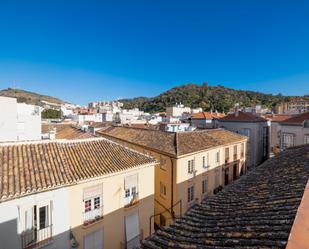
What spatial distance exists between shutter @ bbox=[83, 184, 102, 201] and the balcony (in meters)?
2.22

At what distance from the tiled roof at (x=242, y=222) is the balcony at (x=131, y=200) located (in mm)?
8571

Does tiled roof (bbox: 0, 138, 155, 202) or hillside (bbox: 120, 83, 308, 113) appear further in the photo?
hillside (bbox: 120, 83, 308, 113)

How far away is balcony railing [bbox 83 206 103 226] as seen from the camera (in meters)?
11.8

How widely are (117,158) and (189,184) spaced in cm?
862

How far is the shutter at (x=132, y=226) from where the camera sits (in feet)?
45.3

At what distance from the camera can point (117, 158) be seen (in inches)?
571

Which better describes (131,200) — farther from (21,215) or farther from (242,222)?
(242,222)

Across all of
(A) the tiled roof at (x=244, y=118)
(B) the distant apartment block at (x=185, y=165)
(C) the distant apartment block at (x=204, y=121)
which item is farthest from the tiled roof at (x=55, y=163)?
(C) the distant apartment block at (x=204, y=121)

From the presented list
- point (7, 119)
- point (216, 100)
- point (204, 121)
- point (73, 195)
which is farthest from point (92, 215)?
point (216, 100)

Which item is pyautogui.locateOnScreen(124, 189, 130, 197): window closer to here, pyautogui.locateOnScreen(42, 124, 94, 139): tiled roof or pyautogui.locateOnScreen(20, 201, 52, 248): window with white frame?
pyautogui.locateOnScreen(20, 201, 52, 248): window with white frame

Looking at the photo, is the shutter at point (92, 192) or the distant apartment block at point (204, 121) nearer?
the shutter at point (92, 192)

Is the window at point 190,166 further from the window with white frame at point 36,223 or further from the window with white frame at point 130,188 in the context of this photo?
the window with white frame at point 36,223

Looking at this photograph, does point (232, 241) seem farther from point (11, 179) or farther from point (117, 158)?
point (117, 158)

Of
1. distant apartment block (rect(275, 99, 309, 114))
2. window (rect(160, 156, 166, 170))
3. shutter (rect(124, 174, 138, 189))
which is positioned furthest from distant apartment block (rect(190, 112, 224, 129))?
shutter (rect(124, 174, 138, 189))
